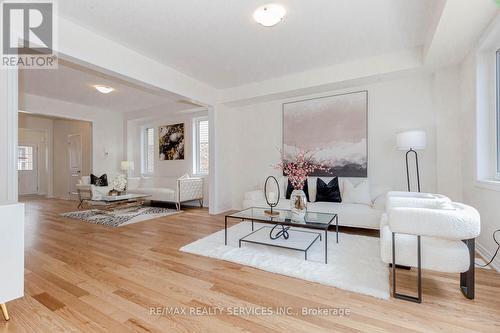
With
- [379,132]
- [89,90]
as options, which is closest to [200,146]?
[89,90]

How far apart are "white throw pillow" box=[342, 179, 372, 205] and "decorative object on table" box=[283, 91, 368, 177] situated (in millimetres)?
377

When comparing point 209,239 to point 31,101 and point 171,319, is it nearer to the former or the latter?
point 171,319

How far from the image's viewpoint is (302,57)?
3594 mm

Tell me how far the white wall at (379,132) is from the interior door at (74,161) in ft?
17.3

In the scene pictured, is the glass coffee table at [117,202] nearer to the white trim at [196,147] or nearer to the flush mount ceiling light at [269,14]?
the white trim at [196,147]

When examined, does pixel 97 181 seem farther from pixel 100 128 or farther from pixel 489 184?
pixel 489 184

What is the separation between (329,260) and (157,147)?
19.4ft

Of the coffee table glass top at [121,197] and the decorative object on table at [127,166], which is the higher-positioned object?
the decorative object on table at [127,166]

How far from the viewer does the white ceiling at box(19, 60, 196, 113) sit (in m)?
4.24

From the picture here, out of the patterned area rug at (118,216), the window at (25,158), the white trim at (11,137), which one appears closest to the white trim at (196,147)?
A: the patterned area rug at (118,216)

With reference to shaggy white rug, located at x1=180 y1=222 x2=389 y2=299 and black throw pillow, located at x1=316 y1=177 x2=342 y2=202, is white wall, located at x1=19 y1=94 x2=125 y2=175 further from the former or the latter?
black throw pillow, located at x1=316 y1=177 x2=342 y2=202

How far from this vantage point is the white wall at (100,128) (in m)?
5.91

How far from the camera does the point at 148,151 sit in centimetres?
737

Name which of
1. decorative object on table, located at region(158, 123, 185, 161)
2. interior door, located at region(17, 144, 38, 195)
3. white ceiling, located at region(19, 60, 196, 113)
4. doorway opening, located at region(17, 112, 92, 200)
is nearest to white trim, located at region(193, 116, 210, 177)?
decorative object on table, located at region(158, 123, 185, 161)
